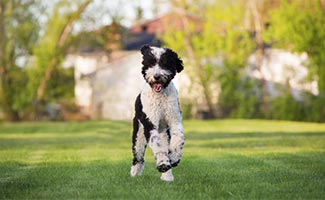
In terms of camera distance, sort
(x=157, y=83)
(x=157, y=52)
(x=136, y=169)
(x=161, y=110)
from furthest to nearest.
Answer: (x=136, y=169) < (x=161, y=110) < (x=157, y=52) < (x=157, y=83)

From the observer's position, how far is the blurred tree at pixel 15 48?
124ft

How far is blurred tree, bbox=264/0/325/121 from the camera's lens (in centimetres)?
3319

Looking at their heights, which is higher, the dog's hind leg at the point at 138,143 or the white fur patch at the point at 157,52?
the white fur patch at the point at 157,52

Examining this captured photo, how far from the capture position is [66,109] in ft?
135

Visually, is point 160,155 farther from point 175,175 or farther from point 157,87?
point 175,175

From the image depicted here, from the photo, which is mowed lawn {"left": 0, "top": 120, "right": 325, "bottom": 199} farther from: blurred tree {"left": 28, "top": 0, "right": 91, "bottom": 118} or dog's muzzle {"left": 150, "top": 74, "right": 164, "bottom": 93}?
blurred tree {"left": 28, "top": 0, "right": 91, "bottom": 118}

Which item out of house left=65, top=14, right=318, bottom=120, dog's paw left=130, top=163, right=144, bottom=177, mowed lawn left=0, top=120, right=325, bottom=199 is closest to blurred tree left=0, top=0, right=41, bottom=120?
house left=65, top=14, right=318, bottom=120

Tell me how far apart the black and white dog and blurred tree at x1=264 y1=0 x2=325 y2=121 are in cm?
2476

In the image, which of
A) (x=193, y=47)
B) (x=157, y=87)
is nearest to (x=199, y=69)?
(x=193, y=47)

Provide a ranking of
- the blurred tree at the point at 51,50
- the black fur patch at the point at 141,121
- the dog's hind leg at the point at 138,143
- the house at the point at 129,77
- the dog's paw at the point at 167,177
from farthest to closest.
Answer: the blurred tree at the point at 51,50
the house at the point at 129,77
the dog's hind leg at the point at 138,143
the black fur patch at the point at 141,121
the dog's paw at the point at 167,177

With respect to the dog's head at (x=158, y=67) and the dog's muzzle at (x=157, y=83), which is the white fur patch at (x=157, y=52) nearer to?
the dog's head at (x=158, y=67)

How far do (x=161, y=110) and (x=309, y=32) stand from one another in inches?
1015

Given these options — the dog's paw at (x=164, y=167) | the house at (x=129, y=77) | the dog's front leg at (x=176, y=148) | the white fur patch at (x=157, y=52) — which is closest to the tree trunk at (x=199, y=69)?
the house at (x=129, y=77)

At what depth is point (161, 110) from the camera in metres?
8.91
